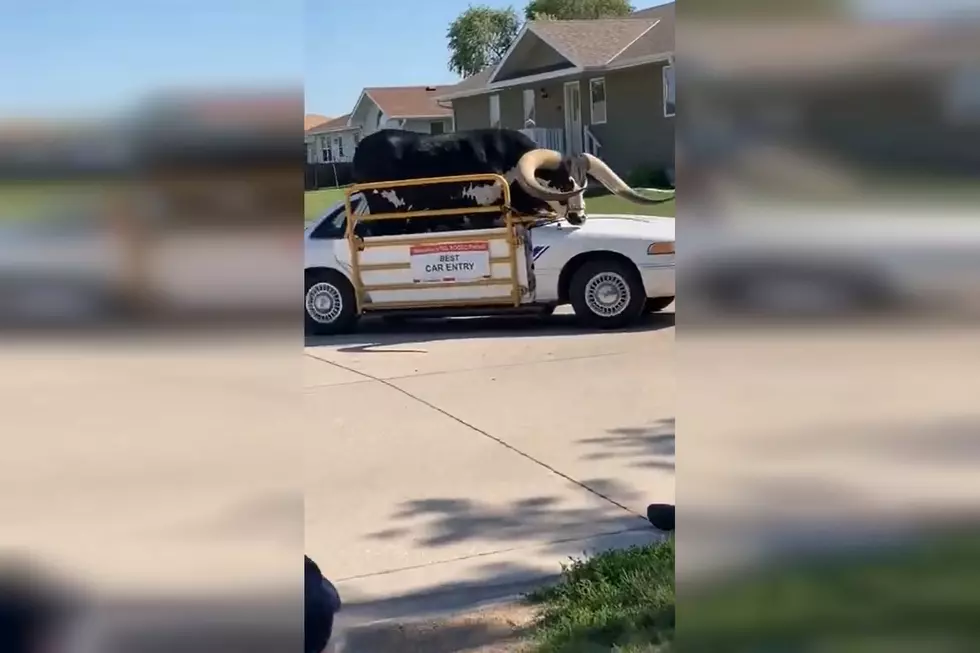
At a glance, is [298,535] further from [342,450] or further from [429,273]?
[429,273]

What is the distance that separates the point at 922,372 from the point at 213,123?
153 centimetres

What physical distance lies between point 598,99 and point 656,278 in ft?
36.8

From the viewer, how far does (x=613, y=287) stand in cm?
944

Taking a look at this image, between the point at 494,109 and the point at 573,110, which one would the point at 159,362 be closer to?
the point at 494,109

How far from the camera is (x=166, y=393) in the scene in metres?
1.77

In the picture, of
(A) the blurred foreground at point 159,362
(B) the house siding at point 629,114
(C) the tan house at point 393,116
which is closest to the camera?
(A) the blurred foreground at point 159,362

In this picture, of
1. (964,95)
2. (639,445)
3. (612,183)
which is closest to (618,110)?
(612,183)

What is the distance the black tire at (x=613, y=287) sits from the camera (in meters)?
9.37

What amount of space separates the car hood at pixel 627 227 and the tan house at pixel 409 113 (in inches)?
70.9

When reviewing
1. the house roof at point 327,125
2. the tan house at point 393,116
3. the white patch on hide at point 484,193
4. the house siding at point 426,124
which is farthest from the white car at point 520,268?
the house roof at point 327,125

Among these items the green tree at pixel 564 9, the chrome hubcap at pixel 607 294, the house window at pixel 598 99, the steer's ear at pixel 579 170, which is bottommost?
the chrome hubcap at pixel 607 294

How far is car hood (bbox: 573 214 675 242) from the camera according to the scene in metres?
9.31

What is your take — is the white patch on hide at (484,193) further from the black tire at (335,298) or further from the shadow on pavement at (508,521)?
the shadow on pavement at (508,521)

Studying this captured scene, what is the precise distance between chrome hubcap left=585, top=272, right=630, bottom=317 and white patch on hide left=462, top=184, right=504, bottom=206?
1085 millimetres
